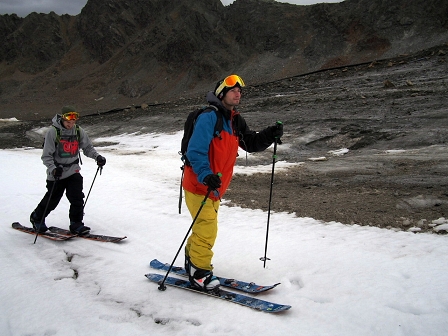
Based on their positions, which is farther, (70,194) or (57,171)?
(70,194)

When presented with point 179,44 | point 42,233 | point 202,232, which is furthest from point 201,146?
point 179,44

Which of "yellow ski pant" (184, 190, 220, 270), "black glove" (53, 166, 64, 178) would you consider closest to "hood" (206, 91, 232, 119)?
"yellow ski pant" (184, 190, 220, 270)

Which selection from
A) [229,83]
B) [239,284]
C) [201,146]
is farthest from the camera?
[239,284]

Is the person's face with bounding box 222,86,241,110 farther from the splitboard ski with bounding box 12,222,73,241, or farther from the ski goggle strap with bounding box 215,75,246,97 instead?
the splitboard ski with bounding box 12,222,73,241

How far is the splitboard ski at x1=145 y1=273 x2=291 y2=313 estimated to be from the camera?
391 centimetres

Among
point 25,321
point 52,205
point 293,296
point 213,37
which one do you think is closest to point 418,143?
point 293,296

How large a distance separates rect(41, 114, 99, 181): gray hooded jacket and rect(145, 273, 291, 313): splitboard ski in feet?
8.56

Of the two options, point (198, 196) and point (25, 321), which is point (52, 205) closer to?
point (25, 321)

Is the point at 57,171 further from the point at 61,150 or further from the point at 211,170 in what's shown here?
the point at 211,170

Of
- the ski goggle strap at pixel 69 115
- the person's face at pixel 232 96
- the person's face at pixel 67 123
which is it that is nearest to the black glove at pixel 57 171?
the person's face at pixel 67 123

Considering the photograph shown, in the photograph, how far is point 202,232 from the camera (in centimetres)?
421

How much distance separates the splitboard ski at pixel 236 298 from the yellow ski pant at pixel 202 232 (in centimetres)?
32

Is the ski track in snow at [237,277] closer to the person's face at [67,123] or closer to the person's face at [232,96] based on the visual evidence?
the person's face at [67,123]

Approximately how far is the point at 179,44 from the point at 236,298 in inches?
2066
